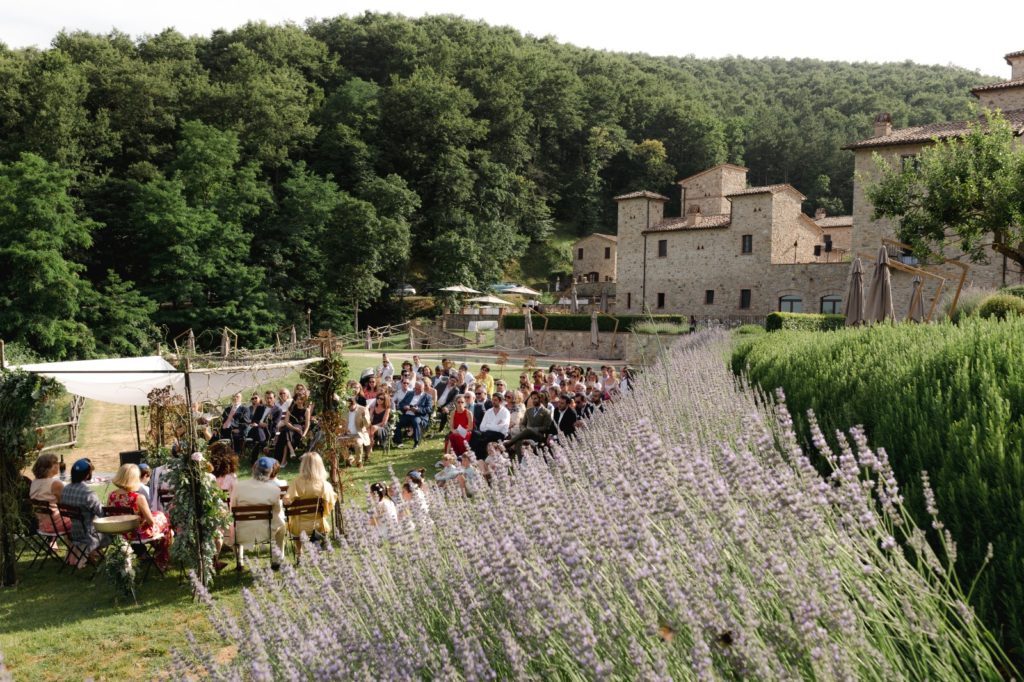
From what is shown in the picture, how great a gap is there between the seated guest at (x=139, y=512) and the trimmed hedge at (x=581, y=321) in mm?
24626

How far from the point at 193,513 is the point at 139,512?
A: 0.81 metres

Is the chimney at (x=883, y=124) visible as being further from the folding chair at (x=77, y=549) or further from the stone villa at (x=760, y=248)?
the folding chair at (x=77, y=549)

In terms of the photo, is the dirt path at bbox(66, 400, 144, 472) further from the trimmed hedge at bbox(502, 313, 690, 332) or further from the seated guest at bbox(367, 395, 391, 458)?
the trimmed hedge at bbox(502, 313, 690, 332)

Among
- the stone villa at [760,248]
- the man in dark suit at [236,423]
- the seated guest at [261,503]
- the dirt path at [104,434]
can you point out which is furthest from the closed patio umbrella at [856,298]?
the stone villa at [760,248]

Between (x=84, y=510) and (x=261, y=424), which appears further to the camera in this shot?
(x=261, y=424)

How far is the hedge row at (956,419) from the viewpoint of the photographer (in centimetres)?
300

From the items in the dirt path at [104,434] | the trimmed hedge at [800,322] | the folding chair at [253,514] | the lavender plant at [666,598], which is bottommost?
the dirt path at [104,434]

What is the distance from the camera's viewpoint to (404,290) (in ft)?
166

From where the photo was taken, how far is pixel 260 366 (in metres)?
8.70

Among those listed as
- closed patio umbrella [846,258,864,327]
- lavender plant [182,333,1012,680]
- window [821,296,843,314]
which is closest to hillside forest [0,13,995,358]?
window [821,296,843,314]

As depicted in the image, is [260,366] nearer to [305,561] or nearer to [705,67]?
[305,561]

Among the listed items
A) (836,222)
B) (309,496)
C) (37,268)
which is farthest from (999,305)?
(836,222)

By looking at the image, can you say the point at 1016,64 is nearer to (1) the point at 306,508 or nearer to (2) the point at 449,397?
(2) the point at 449,397

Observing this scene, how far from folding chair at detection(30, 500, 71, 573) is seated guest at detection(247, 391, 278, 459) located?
451 cm
